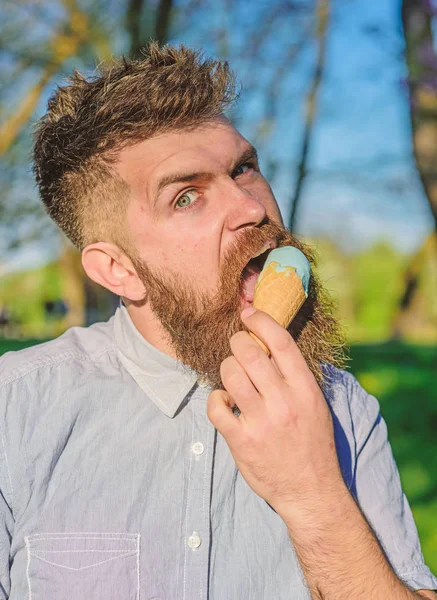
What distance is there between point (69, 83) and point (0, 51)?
8707 millimetres

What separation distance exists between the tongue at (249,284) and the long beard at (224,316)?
2.1 inches

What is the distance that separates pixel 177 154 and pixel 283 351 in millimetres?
919

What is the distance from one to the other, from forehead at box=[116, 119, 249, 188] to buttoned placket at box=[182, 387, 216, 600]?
2.52 ft

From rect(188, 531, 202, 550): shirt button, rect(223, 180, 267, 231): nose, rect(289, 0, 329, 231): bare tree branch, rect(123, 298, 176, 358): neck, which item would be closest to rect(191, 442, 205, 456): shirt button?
rect(188, 531, 202, 550): shirt button

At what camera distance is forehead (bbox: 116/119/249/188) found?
7.75 ft

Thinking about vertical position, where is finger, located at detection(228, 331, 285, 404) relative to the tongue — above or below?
above

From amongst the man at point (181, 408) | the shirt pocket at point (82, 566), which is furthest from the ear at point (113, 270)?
the shirt pocket at point (82, 566)

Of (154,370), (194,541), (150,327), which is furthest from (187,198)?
(194,541)

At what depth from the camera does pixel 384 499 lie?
230 cm

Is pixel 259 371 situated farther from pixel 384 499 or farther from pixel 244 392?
pixel 384 499

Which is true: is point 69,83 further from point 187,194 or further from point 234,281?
point 234,281

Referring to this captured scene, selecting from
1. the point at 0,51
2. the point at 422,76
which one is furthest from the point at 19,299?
the point at 422,76

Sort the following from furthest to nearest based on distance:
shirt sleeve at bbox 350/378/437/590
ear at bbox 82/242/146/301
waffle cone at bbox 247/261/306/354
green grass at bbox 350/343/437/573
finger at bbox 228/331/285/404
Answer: green grass at bbox 350/343/437/573 < ear at bbox 82/242/146/301 < shirt sleeve at bbox 350/378/437/590 < waffle cone at bbox 247/261/306/354 < finger at bbox 228/331/285/404

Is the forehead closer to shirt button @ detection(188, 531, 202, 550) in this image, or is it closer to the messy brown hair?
the messy brown hair
